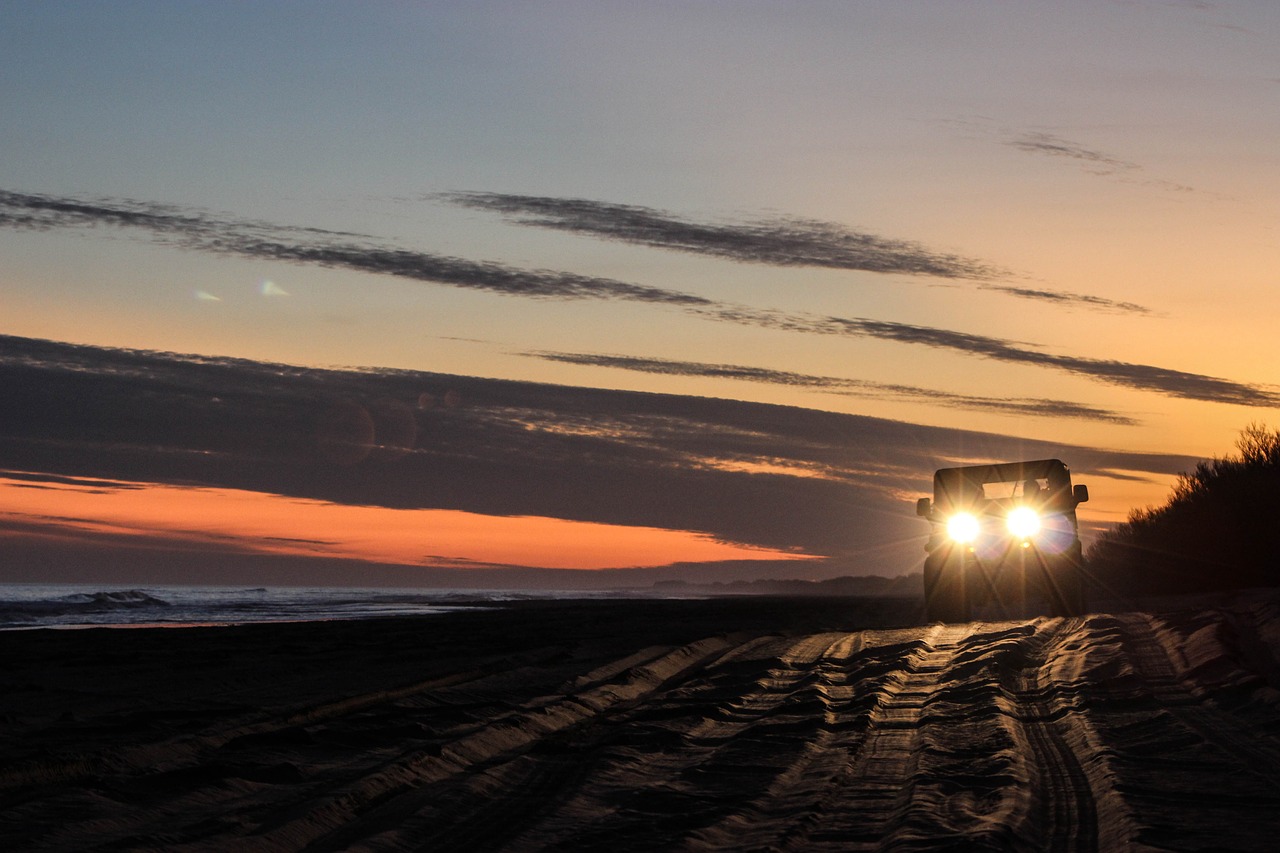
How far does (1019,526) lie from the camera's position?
18.0 metres

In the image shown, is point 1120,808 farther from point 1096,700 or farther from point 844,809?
point 1096,700

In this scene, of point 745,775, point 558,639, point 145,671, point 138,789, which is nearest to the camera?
point 138,789

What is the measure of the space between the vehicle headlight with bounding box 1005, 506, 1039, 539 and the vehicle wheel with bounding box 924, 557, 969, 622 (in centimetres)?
105

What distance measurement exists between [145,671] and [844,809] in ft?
34.4

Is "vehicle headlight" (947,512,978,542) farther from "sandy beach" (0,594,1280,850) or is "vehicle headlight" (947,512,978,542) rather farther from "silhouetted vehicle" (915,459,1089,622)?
"sandy beach" (0,594,1280,850)

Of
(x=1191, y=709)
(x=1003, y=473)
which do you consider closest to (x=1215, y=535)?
(x=1003, y=473)

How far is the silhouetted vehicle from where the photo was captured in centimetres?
1792

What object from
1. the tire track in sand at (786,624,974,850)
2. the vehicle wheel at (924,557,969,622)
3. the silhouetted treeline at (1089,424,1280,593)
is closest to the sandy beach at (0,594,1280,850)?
the tire track in sand at (786,624,974,850)

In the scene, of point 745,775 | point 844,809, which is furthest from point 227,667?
point 844,809

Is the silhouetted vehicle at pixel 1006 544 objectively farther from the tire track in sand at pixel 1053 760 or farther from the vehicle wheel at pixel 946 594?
the tire track in sand at pixel 1053 760

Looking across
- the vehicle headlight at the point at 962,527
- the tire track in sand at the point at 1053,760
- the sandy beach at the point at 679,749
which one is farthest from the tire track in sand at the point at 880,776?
the vehicle headlight at the point at 962,527

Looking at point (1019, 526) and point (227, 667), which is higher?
point (1019, 526)

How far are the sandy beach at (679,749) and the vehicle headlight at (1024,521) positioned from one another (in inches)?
140

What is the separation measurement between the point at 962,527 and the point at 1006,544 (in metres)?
0.79
